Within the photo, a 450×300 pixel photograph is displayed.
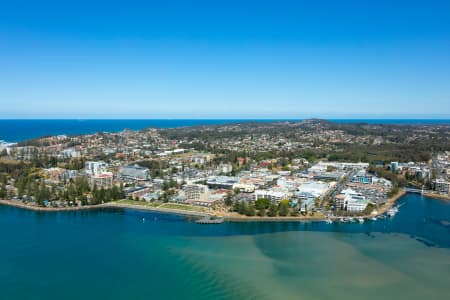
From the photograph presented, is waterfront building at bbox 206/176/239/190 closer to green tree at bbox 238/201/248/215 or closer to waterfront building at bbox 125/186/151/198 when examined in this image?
waterfront building at bbox 125/186/151/198

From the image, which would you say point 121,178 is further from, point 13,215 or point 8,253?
point 8,253

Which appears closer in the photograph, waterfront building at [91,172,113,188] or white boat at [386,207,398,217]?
white boat at [386,207,398,217]

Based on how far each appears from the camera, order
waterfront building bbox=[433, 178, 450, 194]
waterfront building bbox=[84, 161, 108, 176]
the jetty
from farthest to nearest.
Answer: waterfront building bbox=[84, 161, 108, 176]
waterfront building bbox=[433, 178, 450, 194]
the jetty

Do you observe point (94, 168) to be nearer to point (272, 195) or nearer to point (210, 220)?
point (210, 220)

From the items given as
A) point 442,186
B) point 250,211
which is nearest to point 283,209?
point 250,211

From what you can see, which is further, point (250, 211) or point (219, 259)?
point (250, 211)

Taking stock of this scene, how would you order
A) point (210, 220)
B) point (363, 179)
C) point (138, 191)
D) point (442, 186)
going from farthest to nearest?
point (363, 179), point (442, 186), point (138, 191), point (210, 220)

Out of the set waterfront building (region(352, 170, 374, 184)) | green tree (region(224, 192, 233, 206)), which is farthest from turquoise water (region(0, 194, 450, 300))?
waterfront building (region(352, 170, 374, 184))

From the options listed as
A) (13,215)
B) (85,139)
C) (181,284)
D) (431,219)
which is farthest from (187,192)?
(85,139)
